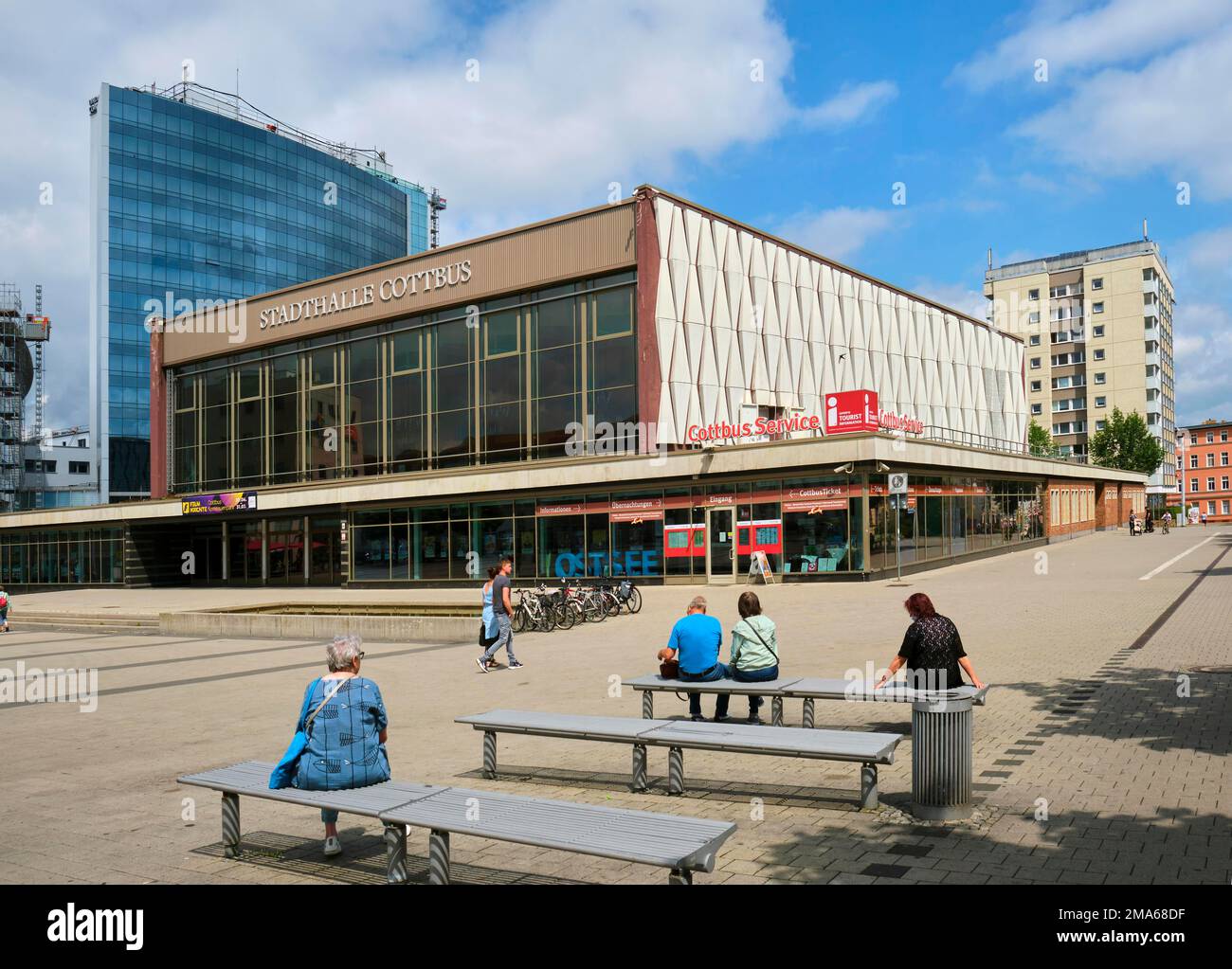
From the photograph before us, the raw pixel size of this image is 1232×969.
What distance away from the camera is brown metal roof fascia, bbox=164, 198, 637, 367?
3709cm

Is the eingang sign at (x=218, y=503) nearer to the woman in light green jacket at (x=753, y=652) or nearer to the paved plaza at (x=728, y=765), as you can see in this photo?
the paved plaza at (x=728, y=765)

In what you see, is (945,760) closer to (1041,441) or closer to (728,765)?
(728,765)

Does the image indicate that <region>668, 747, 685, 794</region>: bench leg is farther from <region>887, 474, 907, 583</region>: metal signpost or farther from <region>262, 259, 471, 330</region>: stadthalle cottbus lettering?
<region>262, 259, 471, 330</region>: stadthalle cottbus lettering

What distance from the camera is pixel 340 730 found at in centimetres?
592

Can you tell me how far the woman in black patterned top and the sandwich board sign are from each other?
23.5m

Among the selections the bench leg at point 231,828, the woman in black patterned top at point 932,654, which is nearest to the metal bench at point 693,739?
the woman in black patterned top at point 932,654

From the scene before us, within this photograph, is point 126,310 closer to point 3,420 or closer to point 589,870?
point 3,420

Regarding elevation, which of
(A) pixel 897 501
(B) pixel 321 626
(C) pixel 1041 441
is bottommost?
(B) pixel 321 626

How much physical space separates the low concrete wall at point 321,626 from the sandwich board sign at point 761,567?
12967 millimetres

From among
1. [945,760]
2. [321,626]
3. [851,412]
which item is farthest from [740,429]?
[945,760]

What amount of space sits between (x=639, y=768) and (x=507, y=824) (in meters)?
2.57

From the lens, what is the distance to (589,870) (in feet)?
18.7

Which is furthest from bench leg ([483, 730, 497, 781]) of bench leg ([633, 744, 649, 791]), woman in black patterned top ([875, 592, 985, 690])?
woman in black patterned top ([875, 592, 985, 690])

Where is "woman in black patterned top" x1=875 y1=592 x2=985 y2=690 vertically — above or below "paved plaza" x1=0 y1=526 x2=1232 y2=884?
above
